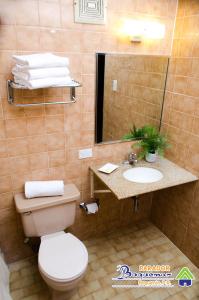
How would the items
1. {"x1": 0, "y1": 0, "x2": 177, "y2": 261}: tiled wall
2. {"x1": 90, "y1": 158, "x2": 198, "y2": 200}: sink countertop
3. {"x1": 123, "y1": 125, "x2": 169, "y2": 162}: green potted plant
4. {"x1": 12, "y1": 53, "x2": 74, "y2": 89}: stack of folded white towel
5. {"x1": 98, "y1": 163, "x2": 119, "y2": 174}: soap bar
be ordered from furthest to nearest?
{"x1": 123, "y1": 125, "x2": 169, "y2": 162}: green potted plant, {"x1": 98, "y1": 163, "x2": 119, "y2": 174}: soap bar, {"x1": 90, "y1": 158, "x2": 198, "y2": 200}: sink countertop, {"x1": 0, "y1": 0, "x2": 177, "y2": 261}: tiled wall, {"x1": 12, "y1": 53, "x2": 74, "y2": 89}: stack of folded white towel

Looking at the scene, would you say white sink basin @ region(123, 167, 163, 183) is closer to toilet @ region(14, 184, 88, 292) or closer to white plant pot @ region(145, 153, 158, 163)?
white plant pot @ region(145, 153, 158, 163)

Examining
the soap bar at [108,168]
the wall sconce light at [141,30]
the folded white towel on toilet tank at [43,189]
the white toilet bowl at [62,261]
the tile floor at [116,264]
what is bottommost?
the tile floor at [116,264]

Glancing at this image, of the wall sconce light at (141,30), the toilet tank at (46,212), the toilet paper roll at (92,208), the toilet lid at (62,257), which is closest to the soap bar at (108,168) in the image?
the toilet tank at (46,212)

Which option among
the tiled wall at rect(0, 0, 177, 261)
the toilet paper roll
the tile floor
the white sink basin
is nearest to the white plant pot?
the white sink basin

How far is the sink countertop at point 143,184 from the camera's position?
180 cm

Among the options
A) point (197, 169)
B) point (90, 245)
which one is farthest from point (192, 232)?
point (90, 245)

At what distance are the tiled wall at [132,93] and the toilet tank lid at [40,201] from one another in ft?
1.88

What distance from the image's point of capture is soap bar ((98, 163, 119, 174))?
2.05 metres

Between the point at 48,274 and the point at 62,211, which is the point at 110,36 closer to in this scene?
the point at 62,211

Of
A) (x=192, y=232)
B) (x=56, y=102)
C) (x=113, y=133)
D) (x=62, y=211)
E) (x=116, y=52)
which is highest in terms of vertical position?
(x=116, y=52)

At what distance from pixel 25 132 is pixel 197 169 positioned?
4.79ft

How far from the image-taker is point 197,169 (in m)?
2.05

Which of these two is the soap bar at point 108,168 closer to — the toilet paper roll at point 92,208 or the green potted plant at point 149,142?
the green potted plant at point 149,142

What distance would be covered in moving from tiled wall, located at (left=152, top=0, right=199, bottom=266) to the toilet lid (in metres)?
1.04
